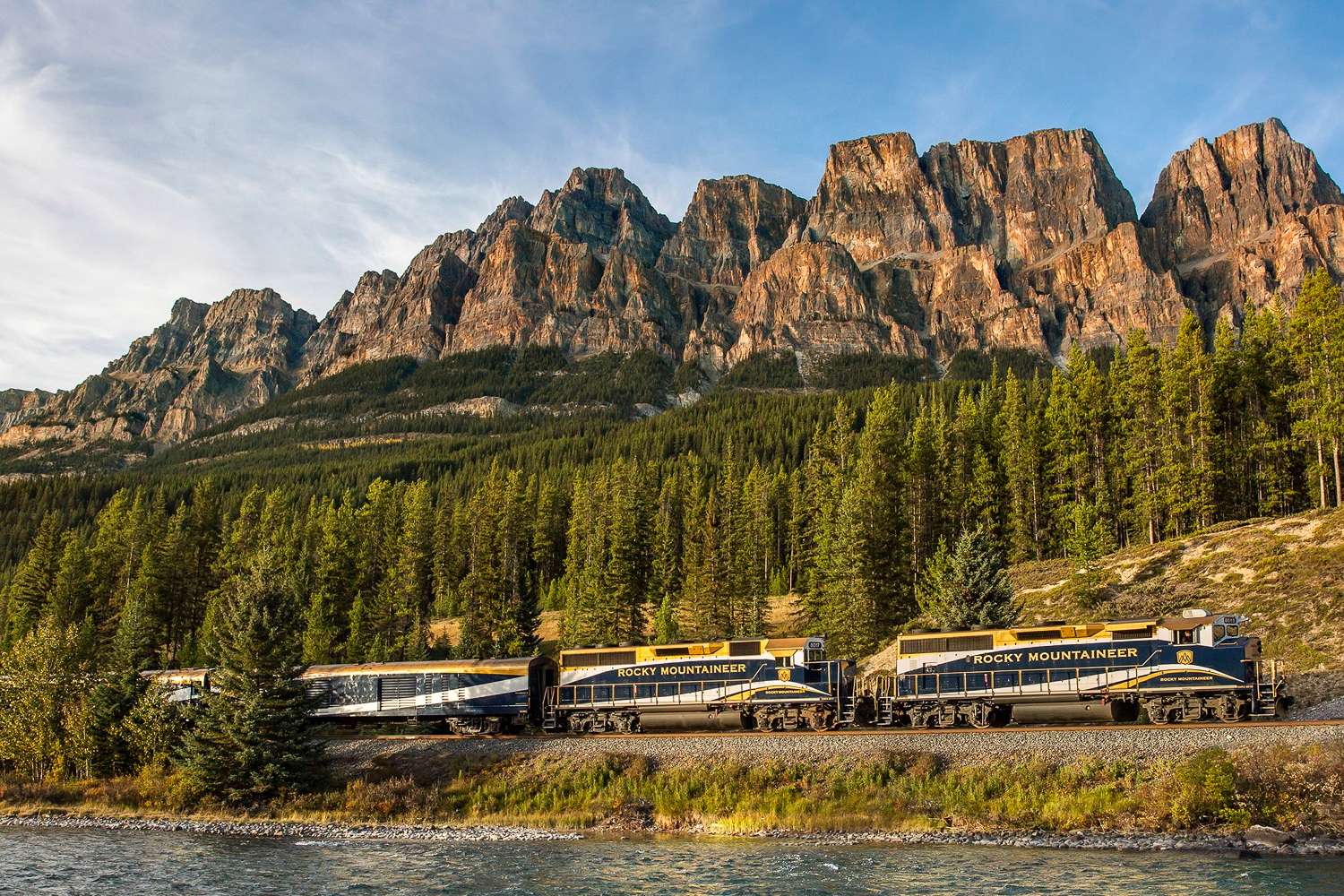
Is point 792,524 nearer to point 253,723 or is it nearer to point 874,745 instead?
point 874,745

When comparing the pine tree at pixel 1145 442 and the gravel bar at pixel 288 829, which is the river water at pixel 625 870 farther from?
the pine tree at pixel 1145 442

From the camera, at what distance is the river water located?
2547 cm

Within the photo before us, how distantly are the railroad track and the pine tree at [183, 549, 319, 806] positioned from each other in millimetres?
6832

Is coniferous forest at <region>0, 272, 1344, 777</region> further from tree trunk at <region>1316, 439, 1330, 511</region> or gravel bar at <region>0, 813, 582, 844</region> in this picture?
gravel bar at <region>0, 813, 582, 844</region>

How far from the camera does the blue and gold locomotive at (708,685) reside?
41.7 meters

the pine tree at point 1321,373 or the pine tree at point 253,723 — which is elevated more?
the pine tree at point 1321,373

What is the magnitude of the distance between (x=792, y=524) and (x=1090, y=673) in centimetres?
5944

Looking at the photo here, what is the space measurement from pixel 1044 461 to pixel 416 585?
64.7 meters

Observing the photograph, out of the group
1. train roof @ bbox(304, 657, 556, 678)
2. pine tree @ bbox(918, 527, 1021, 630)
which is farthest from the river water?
pine tree @ bbox(918, 527, 1021, 630)

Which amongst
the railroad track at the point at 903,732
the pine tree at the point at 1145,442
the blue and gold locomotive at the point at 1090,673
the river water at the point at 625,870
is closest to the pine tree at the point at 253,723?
the river water at the point at 625,870

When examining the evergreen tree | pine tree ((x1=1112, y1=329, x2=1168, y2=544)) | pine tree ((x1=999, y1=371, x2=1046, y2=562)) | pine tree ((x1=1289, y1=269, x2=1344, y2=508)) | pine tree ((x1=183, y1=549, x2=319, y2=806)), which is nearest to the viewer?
pine tree ((x1=183, y1=549, x2=319, y2=806))

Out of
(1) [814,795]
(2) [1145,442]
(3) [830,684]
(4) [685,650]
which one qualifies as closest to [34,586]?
(4) [685,650]

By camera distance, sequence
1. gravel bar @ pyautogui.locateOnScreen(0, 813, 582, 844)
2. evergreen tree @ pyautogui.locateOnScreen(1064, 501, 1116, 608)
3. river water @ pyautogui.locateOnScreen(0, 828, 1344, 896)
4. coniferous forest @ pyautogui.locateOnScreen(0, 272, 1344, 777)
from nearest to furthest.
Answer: river water @ pyautogui.locateOnScreen(0, 828, 1344, 896), gravel bar @ pyautogui.locateOnScreen(0, 813, 582, 844), evergreen tree @ pyautogui.locateOnScreen(1064, 501, 1116, 608), coniferous forest @ pyautogui.locateOnScreen(0, 272, 1344, 777)

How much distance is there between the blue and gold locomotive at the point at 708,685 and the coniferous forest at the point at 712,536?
13.6 metres
